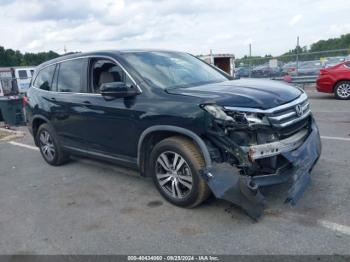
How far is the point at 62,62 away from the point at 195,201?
333cm

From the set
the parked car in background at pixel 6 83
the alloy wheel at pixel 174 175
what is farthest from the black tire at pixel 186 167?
the parked car in background at pixel 6 83

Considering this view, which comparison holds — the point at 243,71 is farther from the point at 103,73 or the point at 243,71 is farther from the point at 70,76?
the point at 103,73

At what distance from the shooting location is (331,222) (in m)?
3.54

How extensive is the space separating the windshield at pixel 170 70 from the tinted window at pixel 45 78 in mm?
1950

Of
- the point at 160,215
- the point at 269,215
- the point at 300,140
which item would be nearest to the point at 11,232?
the point at 160,215

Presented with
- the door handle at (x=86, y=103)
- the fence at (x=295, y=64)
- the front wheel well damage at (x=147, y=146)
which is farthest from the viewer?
the fence at (x=295, y=64)

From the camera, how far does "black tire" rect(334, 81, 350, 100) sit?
12.0 m

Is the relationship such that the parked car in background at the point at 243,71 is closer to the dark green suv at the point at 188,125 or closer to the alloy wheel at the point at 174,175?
the dark green suv at the point at 188,125

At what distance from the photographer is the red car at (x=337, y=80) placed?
39.3 ft

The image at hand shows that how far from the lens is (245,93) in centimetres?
385

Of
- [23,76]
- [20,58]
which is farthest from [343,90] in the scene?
[20,58]

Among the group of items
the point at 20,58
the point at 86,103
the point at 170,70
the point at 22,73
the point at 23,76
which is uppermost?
the point at 20,58

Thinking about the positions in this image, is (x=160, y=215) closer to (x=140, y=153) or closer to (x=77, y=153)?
(x=140, y=153)

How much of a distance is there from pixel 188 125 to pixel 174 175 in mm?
662
